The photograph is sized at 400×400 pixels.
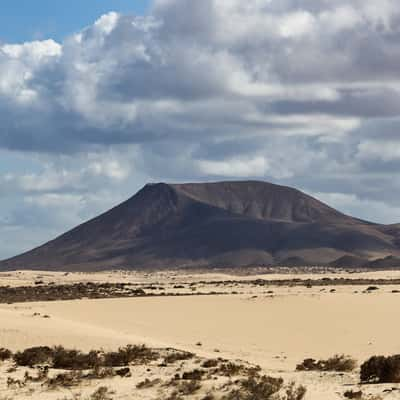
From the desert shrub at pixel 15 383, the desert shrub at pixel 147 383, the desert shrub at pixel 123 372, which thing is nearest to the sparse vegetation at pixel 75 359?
the desert shrub at pixel 123 372

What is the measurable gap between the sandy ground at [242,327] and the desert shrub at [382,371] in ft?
1.15

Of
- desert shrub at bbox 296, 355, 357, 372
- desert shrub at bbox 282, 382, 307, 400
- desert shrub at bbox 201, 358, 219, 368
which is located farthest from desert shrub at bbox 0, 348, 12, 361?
desert shrub at bbox 282, 382, 307, 400

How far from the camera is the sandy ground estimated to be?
2909cm

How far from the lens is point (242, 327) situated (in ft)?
128

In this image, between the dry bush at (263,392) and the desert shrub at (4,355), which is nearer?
the dry bush at (263,392)

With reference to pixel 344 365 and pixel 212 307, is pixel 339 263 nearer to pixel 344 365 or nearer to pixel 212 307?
pixel 212 307

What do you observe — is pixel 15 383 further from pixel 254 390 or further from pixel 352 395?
pixel 352 395

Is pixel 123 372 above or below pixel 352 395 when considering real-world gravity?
above

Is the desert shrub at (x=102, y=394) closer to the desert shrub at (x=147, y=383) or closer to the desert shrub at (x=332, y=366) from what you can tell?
the desert shrub at (x=147, y=383)

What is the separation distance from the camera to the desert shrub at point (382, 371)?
19203 mm

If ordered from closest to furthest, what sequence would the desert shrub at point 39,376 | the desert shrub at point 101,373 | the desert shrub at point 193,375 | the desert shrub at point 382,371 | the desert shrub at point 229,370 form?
the desert shrub at point 193,375
the desert shrub at point 382,371
the desert shrub at point 39,376
the desert shrub at point 101,373
the desert shrub at point 229,370

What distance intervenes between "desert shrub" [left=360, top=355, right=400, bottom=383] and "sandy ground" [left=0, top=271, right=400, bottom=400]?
0.35 m

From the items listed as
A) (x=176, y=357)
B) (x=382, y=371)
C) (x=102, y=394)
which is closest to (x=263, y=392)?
(x=102, y=394)

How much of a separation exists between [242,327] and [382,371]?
19865 millimetres
